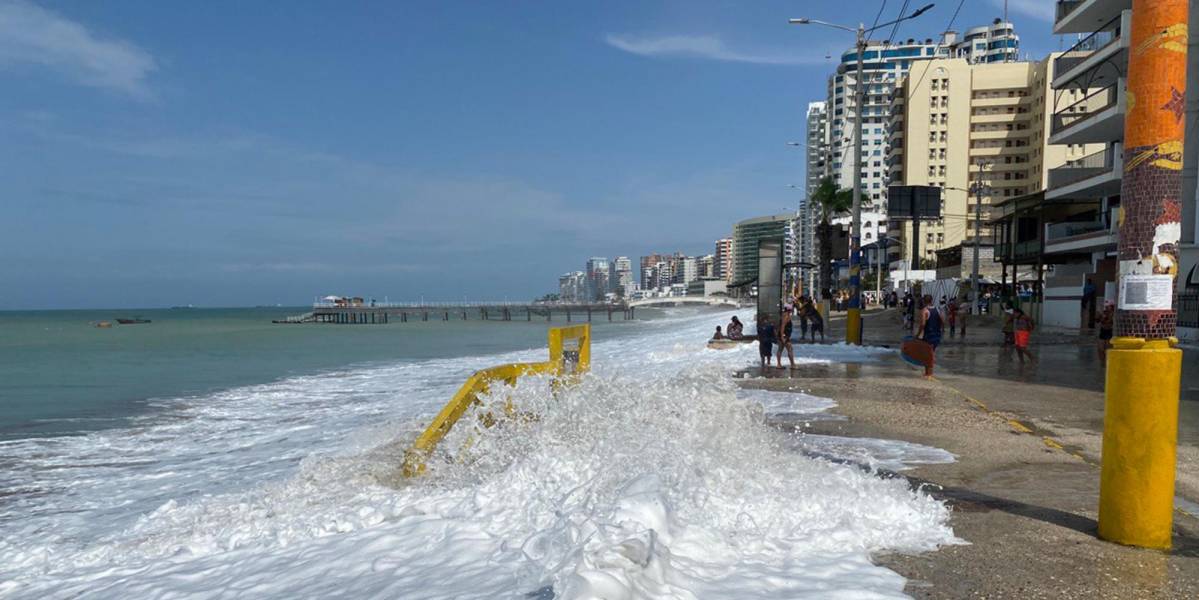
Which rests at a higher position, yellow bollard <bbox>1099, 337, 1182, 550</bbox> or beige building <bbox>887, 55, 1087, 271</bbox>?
beige building <bbox>887, 55, 1087, 271</bbox>

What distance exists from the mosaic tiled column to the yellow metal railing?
5377 millimetres

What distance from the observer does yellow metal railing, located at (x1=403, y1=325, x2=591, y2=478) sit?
22.2 ft

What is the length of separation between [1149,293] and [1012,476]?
2.66 meters

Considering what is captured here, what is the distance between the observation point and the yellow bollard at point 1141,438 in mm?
4133

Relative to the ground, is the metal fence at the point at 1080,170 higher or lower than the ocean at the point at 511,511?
higher

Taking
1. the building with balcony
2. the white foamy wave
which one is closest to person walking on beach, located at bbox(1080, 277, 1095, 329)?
A: the building with balcony

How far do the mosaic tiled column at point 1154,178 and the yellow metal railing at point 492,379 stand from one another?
538cm

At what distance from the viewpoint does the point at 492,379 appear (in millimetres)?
7965

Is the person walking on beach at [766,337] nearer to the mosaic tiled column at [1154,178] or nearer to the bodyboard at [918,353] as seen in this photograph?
the bodyboard at [918,353]

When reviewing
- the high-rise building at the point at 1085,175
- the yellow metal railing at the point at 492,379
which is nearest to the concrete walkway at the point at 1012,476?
the yellow metal railing at the point at 492,379

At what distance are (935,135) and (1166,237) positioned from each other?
11225 cm

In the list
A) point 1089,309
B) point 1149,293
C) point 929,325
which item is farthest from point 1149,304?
point 1089,309

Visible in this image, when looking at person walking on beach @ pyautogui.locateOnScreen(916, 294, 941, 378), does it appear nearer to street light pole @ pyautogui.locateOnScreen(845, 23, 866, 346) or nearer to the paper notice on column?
street light pole @ pyautogui.locateOnScreen(845, 23, 866, 346)

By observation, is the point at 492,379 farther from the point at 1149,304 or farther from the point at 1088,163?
the point at 1088,163
